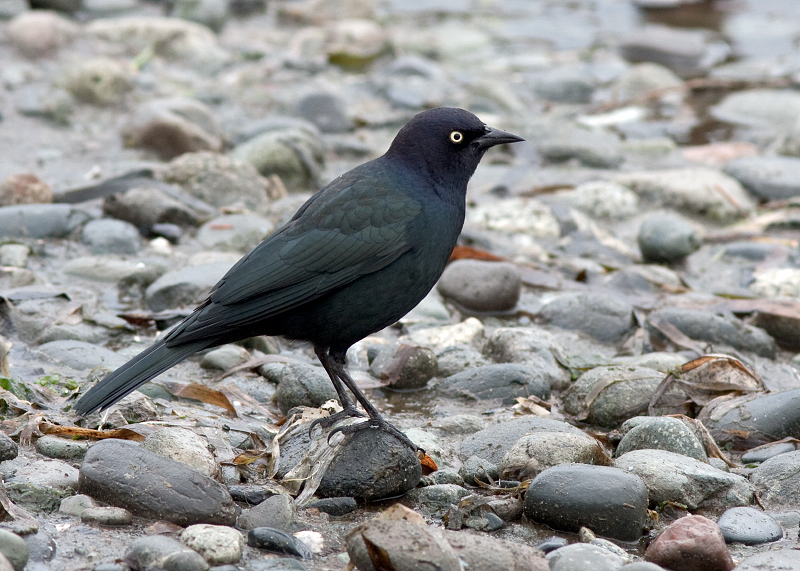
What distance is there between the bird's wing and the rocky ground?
566 millimetres

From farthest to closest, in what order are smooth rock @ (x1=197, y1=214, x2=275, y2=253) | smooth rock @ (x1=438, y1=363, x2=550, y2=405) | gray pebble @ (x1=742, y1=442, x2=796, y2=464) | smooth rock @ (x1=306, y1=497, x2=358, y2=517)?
smooth rock @ (x1=197, y1=214, x2=275, y2=253)
smooth rock @ (x1=438, y1=363, x2=550, y2=405)
gray pebble @ (x1=742, y1=442, x2=796, y2=464)
smooth rock @ (x1=306, y1=497, x2=358, y2=517)

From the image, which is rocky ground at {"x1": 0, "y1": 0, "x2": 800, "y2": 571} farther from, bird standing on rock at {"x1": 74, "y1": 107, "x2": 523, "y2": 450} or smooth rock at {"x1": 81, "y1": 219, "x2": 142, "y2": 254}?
bird standing on rock at {"x1": 74, "y1": 107, "x2": 523, "y2": 450}

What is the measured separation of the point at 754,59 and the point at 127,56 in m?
9.05

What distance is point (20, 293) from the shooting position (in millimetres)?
5973

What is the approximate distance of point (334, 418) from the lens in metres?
4.42

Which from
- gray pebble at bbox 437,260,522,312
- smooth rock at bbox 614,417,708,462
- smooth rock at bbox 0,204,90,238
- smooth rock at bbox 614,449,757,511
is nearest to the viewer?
smooth rock at bbox 614,449,757,511

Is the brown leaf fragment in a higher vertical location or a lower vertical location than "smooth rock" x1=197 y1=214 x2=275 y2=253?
higher

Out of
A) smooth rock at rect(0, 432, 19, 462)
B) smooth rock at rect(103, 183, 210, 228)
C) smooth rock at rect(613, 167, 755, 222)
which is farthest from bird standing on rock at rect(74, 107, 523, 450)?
smooth rock at rect(613, 167, 755, 222)

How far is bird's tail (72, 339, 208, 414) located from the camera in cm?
400

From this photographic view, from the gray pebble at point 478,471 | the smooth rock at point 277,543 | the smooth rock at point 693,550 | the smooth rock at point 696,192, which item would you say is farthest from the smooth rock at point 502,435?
the smooth rock at point 696,192

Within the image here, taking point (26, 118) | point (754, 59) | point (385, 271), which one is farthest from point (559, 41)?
point (385, 271)

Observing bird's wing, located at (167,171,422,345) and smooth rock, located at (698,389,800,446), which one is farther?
smooth rock, located at (698,389,800,446)

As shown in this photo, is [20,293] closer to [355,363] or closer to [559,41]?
[355,363]

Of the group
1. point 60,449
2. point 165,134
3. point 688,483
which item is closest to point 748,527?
point 688,483
